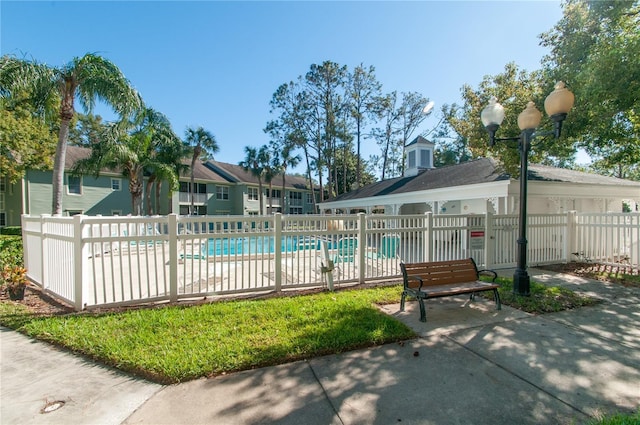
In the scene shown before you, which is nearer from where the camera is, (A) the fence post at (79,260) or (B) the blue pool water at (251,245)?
(A) the fence post at (79,260)

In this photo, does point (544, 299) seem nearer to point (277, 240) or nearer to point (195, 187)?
point (277, 240)

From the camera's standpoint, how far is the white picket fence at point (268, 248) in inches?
203

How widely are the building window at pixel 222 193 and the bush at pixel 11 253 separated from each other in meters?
25.2

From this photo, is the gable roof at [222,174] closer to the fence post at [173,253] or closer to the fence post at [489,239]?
the fence post at [173,253]

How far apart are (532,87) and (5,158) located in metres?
25.6

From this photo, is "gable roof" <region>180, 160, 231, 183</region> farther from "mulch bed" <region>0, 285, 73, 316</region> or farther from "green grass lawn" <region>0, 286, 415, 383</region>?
"green grass lawn" <region>0, 286, 415, 383</region>

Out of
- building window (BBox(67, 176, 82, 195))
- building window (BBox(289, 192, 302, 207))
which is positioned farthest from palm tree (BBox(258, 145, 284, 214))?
building window (BBox(67, 176, 82, 195))

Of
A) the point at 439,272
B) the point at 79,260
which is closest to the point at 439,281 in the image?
the point at 439,272

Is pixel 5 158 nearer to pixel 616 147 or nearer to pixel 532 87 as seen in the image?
pixel 532 87

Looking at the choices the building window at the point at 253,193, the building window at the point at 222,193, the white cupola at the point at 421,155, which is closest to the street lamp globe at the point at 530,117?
the white cupola at the point at 421,155

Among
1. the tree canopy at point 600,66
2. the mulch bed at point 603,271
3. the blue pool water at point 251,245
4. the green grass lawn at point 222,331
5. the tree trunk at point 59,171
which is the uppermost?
the tree canopy at point 600,66

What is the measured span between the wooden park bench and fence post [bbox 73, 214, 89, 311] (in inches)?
205

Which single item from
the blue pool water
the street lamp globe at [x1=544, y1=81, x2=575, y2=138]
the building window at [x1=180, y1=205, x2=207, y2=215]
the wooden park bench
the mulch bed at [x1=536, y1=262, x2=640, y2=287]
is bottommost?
the mulch bed at [x1=536, y1=262, x2=640, y2=287]

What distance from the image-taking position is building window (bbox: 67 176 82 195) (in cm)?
2310
